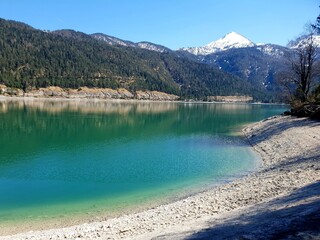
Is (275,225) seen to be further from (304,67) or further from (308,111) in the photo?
(304,67)

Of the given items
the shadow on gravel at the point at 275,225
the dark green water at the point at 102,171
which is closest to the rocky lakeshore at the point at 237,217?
the shadow on gravel at the point at 275,225

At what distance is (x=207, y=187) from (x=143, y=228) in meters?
10.5

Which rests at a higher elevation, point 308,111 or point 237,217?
point 308,111

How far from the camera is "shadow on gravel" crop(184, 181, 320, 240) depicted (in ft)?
28.4

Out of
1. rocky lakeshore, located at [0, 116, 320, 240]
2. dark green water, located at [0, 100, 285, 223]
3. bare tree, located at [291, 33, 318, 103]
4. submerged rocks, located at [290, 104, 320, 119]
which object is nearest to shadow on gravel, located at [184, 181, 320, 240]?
rocky lakeshore, located at [0, 116, 320, 240]

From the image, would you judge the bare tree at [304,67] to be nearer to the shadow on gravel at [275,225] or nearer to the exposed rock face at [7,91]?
the shadow on gravel at [275,225]

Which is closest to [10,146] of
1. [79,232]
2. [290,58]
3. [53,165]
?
[53,165]

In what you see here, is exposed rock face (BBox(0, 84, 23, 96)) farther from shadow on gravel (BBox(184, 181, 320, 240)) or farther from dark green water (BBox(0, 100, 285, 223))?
shadow on gravel (BBox(184, 181, 320, 240))

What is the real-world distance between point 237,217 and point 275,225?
3.42m

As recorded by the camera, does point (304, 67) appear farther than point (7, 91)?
No

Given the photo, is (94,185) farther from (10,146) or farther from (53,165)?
(10,146)

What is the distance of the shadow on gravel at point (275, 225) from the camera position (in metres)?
8.65

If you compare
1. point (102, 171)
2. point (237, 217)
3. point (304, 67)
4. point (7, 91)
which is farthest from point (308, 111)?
point (7, 91)

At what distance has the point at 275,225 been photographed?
383 inches
